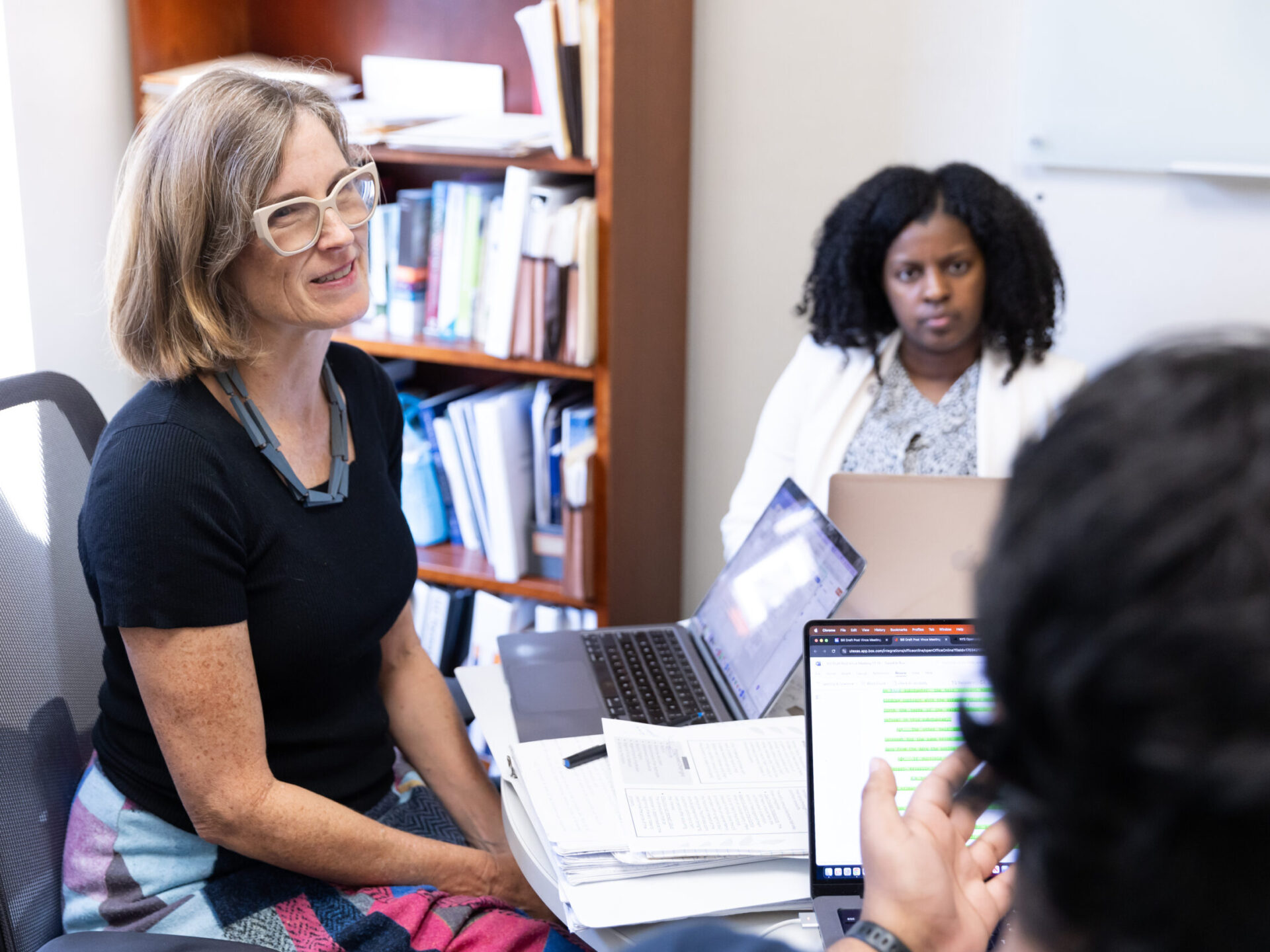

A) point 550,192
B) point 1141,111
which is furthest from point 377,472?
point 1141,111

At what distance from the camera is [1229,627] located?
1.28ft

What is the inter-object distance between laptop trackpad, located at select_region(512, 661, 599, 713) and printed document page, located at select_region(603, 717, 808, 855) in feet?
0.47

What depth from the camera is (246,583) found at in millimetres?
1220

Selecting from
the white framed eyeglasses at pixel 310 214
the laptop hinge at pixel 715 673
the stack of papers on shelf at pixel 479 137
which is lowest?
the laptop hinge at pixel 715 673

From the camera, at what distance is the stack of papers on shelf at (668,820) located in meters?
1.04

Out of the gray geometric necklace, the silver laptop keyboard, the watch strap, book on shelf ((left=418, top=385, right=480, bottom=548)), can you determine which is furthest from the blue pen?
book on shelf ((left=418, top=385, right=480, bottom=548))

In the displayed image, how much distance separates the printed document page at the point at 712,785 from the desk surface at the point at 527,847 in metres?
0.06

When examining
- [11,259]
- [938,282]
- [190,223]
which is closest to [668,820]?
[190,223]

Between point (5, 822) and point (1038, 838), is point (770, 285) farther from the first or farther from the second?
point (1038, 838)

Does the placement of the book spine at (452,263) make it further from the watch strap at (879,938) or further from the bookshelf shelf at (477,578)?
the watch strap at (879,938)

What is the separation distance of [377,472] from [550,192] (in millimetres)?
801

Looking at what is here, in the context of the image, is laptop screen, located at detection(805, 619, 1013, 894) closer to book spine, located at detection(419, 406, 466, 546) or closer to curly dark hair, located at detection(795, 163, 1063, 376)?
curly dark hair, located at detection(795, 163, 1063, 376)

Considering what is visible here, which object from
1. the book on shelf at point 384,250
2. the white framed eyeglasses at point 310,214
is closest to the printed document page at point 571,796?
the white framed eyeglasses at point 310,214

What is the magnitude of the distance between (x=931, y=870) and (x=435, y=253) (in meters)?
1.74
